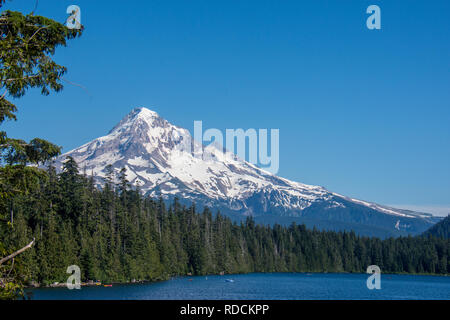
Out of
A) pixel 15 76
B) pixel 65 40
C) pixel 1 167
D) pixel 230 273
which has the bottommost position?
pixel 230 273

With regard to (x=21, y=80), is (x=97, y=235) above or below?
below

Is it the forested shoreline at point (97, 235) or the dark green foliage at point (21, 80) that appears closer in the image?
the dark green foliage at point (21, 80)

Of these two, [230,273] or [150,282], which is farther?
[230,273]

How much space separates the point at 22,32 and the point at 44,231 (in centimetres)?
8546

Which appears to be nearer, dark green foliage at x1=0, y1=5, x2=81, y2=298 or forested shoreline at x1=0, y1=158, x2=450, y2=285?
dark green foliage at x1=0, y1=5, x2=81, y2=298

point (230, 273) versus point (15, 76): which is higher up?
point (15, 76)

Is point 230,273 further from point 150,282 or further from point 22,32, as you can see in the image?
point 22,32

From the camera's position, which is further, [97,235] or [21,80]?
[97,235]
